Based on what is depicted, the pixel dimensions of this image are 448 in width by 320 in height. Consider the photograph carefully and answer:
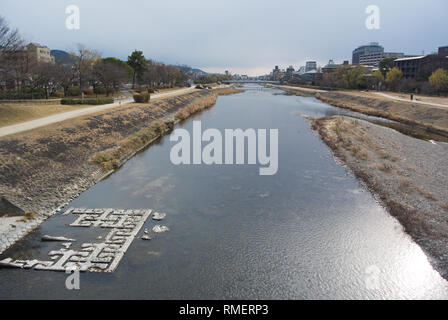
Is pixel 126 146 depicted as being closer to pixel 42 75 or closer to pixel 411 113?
pixel 42 75

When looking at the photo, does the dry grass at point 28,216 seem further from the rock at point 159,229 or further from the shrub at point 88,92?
the shrub at point 88,92

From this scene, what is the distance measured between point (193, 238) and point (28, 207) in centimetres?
662

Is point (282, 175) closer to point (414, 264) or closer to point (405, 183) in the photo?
point (405, 183)

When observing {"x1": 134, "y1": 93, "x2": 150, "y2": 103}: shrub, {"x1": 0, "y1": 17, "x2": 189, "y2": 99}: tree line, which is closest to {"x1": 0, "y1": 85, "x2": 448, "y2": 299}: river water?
{"x1": 0, "y1": 17, "x2": 189, "y2": 99}: tree line

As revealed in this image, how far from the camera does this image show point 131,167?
64.4ft

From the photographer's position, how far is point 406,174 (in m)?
17.3

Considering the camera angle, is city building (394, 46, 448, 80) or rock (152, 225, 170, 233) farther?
city building (394, 46, 448, 80)

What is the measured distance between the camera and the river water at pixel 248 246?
880 centimetres

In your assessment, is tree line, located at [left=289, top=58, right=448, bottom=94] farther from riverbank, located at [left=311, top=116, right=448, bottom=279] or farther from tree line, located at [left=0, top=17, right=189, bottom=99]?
tree line, located at [left=0, top=17, right=189, bottom=99]

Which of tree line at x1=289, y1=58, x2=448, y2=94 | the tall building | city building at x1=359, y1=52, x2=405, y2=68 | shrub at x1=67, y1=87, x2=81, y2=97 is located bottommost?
shrub at x1=67, y1=87, x2=81, y2=97

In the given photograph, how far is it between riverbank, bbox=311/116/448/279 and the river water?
53 cm

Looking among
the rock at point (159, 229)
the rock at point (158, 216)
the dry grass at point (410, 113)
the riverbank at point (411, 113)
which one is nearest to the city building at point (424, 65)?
the riverbank at point (411, 113)

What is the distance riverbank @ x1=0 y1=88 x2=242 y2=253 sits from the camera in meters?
12.5
